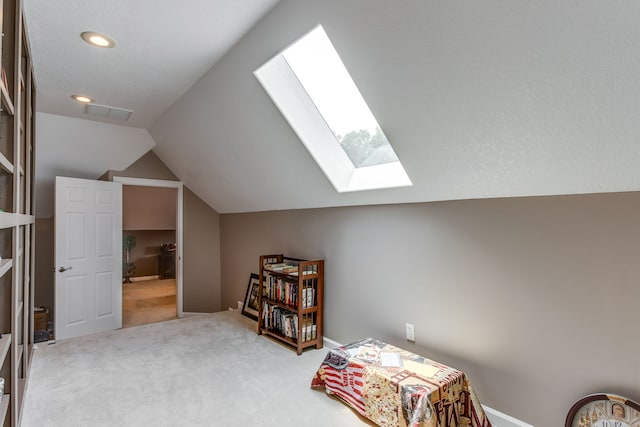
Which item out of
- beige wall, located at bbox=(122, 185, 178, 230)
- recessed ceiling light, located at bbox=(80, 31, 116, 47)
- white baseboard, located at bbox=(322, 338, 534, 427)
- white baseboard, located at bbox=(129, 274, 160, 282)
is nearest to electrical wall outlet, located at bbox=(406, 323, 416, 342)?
white baseboard, located at bbox=(322, 338, 534, 427)

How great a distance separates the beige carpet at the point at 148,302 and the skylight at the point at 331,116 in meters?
3.61

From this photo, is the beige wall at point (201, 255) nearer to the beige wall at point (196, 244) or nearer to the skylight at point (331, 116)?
the beige wall at point (196, 244)

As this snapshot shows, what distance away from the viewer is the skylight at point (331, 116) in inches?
92.3

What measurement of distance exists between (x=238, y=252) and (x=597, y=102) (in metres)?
4.39

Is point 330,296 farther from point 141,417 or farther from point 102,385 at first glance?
point 102,385

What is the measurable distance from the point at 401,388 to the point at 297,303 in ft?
4.68

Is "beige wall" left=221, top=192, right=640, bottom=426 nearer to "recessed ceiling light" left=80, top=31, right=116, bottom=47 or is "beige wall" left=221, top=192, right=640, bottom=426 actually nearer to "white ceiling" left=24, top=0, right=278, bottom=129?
"white ceiling" left=24, top=0, right=278, bottom=129

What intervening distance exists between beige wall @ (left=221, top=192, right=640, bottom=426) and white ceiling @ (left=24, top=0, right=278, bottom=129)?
1.70 metres

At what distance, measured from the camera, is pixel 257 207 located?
164 inches

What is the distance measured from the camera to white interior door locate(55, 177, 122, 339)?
12.5ft

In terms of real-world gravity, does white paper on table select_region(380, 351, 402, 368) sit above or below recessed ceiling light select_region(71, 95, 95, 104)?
below

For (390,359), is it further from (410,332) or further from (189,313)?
(189,313)

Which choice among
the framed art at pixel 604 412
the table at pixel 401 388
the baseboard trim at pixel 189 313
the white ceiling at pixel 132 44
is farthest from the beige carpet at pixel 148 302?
the framed art at pixel 604 412

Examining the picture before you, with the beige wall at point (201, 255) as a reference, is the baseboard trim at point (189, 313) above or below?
below
